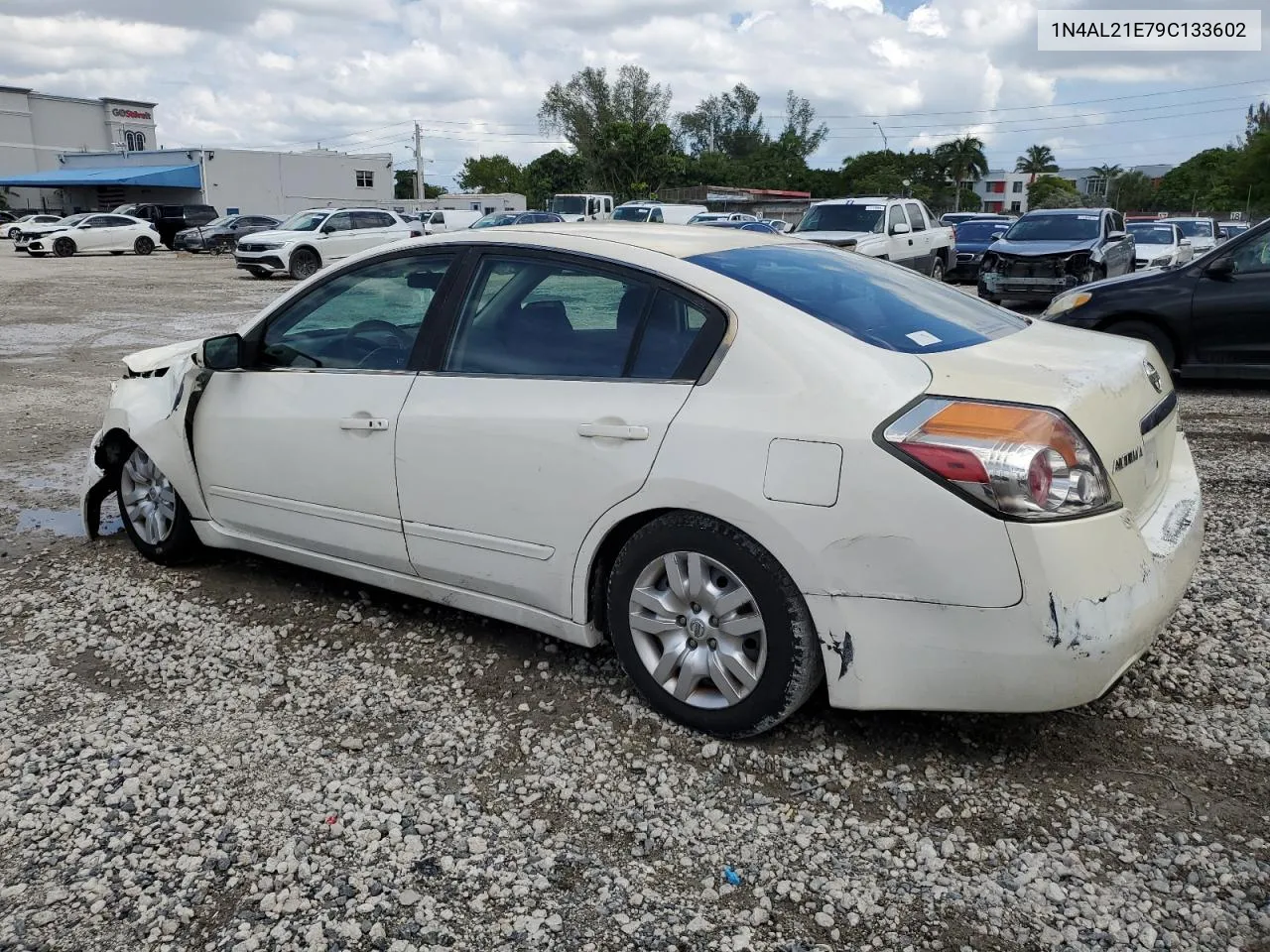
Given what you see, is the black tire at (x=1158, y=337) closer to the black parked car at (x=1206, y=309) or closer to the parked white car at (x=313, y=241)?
the black parked car at (x=1206, y=309)

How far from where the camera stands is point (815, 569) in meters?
2.87

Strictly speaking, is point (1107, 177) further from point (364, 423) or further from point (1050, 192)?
point (364, 423)

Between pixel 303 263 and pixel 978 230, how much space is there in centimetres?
1606

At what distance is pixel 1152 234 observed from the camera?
71.4 feet

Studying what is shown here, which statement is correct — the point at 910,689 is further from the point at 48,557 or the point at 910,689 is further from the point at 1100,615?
the point at 48,557

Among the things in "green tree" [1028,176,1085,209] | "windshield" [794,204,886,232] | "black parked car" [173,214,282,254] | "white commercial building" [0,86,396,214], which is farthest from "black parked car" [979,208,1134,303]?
"green tree" [1028,176,1085,209]

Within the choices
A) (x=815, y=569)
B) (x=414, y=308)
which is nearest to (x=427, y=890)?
(x=815, y=569)

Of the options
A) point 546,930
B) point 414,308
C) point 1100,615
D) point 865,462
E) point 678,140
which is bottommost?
point 546,930

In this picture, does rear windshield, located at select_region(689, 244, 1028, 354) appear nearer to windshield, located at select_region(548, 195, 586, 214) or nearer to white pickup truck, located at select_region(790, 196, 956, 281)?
white pickup truck, located at select_region(790, 196, 956, 281)

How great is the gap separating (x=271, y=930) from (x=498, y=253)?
2.32 meters

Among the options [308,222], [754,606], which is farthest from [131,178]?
[754,606]

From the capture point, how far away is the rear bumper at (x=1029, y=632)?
268cm

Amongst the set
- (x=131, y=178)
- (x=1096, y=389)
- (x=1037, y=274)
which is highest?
(x=131, y=178)

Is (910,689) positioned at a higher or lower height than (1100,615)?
lower
